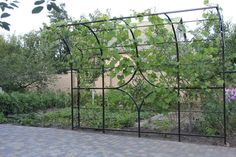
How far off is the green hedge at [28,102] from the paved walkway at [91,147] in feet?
11.9

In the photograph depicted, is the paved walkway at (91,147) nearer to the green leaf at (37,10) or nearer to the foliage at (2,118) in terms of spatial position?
the foliage at (2,118)

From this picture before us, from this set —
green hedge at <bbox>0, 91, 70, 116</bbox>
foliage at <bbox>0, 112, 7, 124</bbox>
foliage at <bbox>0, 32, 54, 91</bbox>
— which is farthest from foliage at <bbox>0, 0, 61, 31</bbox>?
foliage at <bbox>0, 32, 54, 91</bbox>

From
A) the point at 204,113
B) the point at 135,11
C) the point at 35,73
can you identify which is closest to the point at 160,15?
the point at 135,11

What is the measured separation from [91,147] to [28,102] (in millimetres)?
7072

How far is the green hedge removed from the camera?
1265 centimetres

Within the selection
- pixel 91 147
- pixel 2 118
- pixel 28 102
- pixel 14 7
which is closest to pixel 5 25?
pixel 14 7

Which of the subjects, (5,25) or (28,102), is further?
(28,102)

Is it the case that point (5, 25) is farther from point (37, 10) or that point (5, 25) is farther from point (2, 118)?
point (2, 118)

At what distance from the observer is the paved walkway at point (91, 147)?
679 centimetres

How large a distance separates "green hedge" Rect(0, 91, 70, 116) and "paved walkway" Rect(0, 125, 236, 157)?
3629 millimetres

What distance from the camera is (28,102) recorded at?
13.8 m

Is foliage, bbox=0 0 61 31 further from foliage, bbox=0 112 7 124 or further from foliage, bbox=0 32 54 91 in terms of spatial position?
foliage, bbox=0 32 54 91

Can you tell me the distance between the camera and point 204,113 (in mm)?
8281

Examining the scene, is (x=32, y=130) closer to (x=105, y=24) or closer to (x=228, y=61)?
(x=105, y=24)
